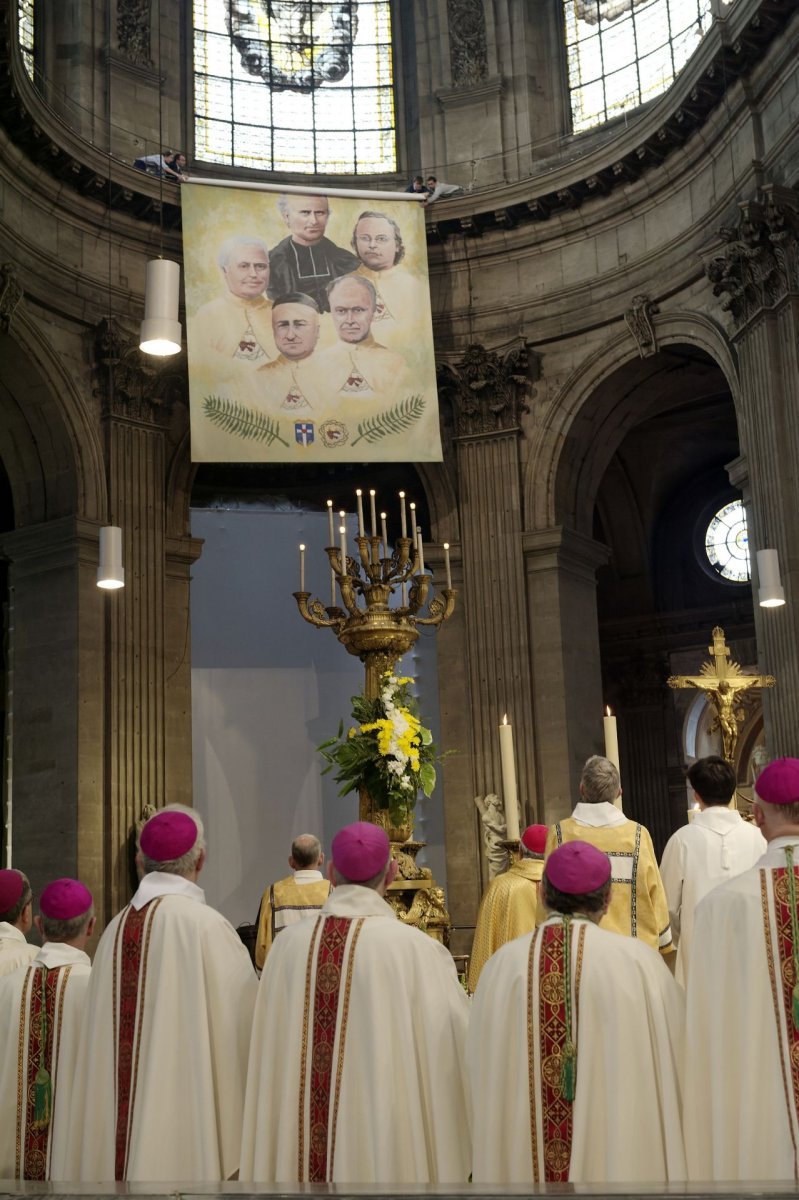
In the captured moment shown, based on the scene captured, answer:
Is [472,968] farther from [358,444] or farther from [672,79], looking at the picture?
[672,79]

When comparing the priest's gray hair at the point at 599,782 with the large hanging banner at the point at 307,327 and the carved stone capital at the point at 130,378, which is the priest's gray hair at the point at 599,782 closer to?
the large hanging banner at the point at 307,327

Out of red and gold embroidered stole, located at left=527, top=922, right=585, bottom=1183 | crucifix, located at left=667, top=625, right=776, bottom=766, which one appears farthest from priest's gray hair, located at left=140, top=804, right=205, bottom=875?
crucifix, located at left=667, top=625, right=776, bottom=766

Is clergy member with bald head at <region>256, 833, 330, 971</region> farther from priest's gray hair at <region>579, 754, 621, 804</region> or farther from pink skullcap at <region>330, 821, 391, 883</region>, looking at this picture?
pink skullcap at <region>330, 821, 391, 883</region>

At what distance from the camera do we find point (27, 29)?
18.3 m

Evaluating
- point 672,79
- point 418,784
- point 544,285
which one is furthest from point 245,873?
point 672,79

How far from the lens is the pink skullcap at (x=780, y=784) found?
179 inches

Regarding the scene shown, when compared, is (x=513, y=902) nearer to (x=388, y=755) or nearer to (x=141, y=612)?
(x=388, y=755)

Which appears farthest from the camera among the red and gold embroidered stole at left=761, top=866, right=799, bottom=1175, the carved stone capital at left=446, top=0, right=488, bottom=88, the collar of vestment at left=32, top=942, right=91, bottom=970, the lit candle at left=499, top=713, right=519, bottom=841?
the carved stone capital at left=446, top=0, right=488, bottom=88

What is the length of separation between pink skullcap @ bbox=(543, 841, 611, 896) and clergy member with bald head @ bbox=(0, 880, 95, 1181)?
190 cm

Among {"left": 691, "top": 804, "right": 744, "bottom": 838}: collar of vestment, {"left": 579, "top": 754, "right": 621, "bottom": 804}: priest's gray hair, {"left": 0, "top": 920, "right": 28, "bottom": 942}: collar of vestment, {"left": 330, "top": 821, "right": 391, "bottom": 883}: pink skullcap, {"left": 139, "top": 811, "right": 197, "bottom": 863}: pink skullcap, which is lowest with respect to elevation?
{"left": 0, "top": 920, "right": 28, "bottom": 942}: collar of vestment

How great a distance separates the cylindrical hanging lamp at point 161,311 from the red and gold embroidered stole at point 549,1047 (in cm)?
496

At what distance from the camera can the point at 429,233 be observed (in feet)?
61.9

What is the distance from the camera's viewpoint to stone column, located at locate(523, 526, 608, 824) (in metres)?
17.4

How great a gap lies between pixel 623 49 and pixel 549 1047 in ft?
57.2
